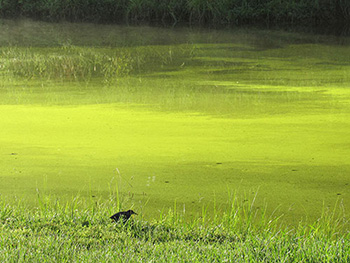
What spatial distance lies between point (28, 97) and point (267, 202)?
163 inches

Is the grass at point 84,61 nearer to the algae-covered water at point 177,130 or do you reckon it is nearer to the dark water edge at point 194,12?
the algae-covered water at point 177,130

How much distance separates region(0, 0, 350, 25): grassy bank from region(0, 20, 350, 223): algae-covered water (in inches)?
364

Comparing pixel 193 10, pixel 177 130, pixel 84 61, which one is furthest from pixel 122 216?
pixel 193 10

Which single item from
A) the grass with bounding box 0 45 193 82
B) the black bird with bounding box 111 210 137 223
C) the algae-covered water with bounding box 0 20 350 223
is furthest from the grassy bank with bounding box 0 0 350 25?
the black bird with bounding box 111 210 137 223

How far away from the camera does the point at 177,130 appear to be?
201 inches

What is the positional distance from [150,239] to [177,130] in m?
2.56

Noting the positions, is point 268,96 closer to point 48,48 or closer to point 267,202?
point 267,202

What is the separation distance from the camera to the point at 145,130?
16.7 feet

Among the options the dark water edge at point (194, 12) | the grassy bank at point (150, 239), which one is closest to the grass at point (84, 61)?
the grassy bank at point (150, 239)

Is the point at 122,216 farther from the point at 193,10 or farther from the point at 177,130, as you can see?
the point at 193,10

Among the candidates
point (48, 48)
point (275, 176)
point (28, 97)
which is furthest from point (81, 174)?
point (48, 48)

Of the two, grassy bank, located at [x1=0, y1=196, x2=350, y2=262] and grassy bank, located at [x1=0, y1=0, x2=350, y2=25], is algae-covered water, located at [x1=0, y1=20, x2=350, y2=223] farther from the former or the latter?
grassy bank, located at [x1=0, y1=0, x2=350, y2=25]

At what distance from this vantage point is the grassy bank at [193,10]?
19.6 metres

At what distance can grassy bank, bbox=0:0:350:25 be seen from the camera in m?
A: 19.6
